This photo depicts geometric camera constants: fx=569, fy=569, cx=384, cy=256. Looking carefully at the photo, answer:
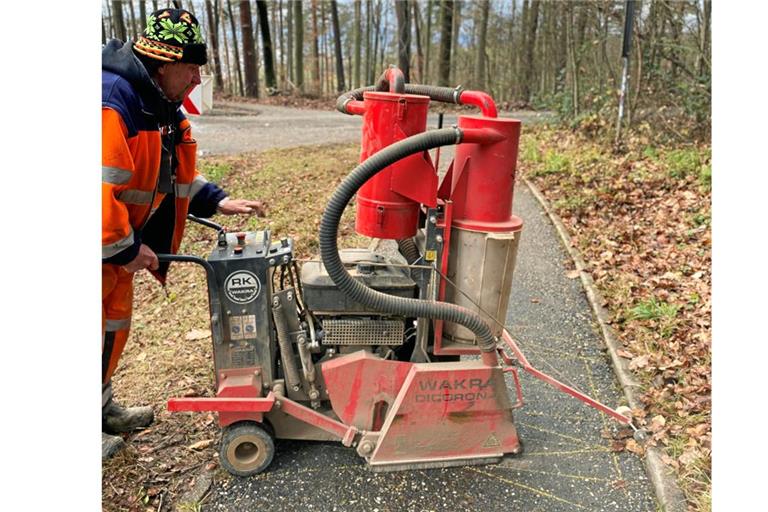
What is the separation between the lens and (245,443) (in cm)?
302

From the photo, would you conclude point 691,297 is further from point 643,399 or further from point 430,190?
point 430,190

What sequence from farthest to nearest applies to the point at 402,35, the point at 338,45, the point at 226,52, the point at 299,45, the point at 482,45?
the point at 226,52 → the point at 338,45 → the point at 299,45 → the point at 482,45 → the point at 402,35

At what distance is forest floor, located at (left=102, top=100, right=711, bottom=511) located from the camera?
309 centimetres

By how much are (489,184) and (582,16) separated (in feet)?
39.0

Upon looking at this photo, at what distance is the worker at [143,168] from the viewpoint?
2.48 m

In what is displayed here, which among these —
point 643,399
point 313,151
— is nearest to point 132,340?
point 643,399

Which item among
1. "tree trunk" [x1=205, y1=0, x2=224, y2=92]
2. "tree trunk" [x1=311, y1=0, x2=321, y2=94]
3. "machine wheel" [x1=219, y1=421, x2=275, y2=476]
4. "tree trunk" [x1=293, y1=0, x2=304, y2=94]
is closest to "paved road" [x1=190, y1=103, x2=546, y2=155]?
"tree trunk" [x1=293, y1=0, x2=304, y2=94]

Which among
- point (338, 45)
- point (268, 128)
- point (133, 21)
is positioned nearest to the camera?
point (268, 128)

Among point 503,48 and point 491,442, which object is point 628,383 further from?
point 503,48

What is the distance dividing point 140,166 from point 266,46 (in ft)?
69.6

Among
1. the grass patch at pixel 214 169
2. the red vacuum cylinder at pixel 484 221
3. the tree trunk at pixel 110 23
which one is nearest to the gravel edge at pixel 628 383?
the red vacuum cylinder at pixel 484 221

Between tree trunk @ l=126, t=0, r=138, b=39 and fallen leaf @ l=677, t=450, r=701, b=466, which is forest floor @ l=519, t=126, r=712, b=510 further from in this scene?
tree trunk @ l=126, t=0, r=138, b=39

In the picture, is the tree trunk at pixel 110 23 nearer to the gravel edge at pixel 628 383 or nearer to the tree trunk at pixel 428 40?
the tree trunk at pixel 428 40

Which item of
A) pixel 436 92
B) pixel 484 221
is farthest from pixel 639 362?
pixel 436 92
